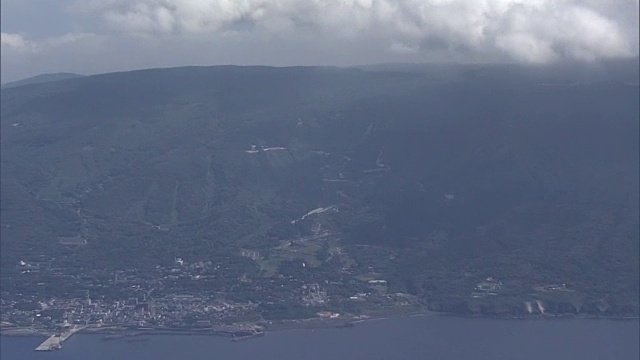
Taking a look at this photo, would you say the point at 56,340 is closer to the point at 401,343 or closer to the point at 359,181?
the point at 401,343

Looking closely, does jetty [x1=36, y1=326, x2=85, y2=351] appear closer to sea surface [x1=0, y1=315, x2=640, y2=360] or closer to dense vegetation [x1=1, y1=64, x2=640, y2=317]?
sea surface [x1=0, y1=315, x2=640, y2=360]

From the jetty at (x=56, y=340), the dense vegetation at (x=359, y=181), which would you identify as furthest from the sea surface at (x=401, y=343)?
the dense vegetation at (x=359, y=181)

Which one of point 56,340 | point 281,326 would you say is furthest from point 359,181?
point 56,340

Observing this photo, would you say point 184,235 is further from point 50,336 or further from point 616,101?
point 616,101

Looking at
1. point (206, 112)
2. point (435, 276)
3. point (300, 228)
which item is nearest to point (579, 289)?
point (435, 276)

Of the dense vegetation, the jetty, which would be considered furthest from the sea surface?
the dense vegetation

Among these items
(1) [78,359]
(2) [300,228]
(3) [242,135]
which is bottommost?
(1) [78,359]
